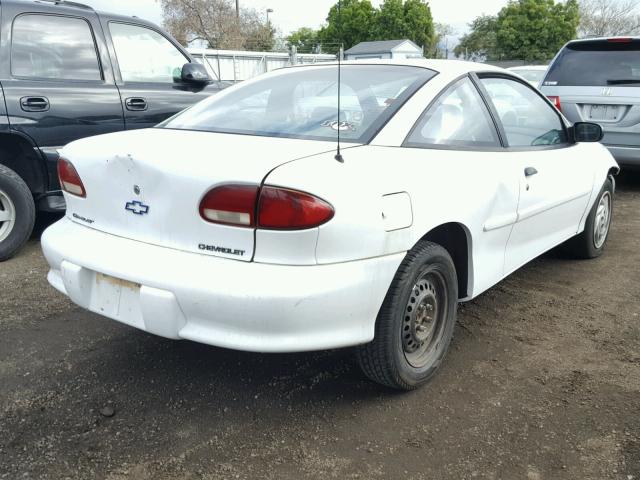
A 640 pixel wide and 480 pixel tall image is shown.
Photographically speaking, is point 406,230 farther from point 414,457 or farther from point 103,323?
point 103,323

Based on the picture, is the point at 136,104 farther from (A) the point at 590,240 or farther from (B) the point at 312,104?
(A) the point at 590,240

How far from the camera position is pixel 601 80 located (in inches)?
266

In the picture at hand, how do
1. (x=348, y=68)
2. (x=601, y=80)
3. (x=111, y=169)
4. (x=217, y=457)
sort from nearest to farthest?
(x=217, y=457), (x=111, y=169), (x=348, y=68), (x=601, y=80)

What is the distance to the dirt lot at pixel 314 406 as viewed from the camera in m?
2.29

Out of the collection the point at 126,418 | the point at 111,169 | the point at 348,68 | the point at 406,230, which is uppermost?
the point at 348,68

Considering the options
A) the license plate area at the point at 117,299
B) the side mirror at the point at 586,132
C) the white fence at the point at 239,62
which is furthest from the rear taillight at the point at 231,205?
the white fence at the point at 239,62

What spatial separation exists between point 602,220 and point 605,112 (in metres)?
2.52

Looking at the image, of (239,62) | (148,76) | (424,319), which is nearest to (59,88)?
(148,76)

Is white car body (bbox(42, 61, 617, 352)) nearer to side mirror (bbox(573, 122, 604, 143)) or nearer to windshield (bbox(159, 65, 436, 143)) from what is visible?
windshield (bbox(159, 65, 436, 143))

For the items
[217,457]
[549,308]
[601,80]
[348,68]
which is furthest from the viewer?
[601,80]

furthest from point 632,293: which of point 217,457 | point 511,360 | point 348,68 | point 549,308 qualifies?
point 217,457

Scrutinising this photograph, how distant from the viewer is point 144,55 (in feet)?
17.9

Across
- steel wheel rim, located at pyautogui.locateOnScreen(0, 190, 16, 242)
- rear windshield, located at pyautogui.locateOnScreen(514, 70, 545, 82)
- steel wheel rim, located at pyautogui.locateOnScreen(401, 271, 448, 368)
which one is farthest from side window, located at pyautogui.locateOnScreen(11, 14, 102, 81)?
rear windshield, located at pyautogui.locateOnScreen(514, 70, 545, 82)

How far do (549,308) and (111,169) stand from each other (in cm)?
273
